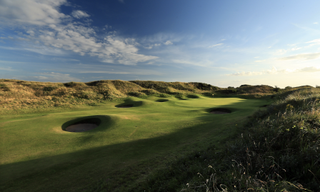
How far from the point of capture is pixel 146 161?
565 cm

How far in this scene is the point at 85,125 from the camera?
12.8 meters

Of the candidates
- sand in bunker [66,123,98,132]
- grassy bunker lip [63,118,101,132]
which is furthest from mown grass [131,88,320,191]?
grassy bunker lip [63,118,101,132]

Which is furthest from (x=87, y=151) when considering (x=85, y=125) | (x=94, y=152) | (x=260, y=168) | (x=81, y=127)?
(x=260, y=168)

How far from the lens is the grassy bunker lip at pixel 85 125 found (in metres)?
12.0

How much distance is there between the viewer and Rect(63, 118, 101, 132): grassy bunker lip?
39.3 feet

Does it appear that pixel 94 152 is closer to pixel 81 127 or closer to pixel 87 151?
pixel 87 151

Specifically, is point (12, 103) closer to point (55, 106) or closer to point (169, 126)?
point (55, 106)

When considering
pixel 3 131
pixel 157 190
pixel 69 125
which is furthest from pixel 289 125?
pixel 3 131

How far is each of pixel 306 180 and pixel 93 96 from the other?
117 feet

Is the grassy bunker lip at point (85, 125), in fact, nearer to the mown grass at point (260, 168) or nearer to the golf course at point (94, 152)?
the golf course at point (94, 152)

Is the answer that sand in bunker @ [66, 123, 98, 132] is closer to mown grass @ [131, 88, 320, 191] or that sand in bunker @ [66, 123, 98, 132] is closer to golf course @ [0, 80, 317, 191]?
golf course @ [0, 80, 317, 191]

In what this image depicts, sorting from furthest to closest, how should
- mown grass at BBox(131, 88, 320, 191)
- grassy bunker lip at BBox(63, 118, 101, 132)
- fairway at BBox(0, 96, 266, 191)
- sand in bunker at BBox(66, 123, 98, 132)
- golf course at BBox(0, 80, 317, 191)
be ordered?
grassy bunker lip at BBox(63, 118, 101, 132) → sand in bunker at BBox(66, 123, 98, 132) → fairway at BBox(0, 96, 266, 191) → golf course at BBox(0, 80, 317, 191) → mown grass at BBox(131, 88, 320, 191)

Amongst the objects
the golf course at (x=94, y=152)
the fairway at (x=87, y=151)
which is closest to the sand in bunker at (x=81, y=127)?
the golf course at (x=94, y=152)

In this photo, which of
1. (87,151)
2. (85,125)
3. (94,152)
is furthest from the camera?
(85,125)
